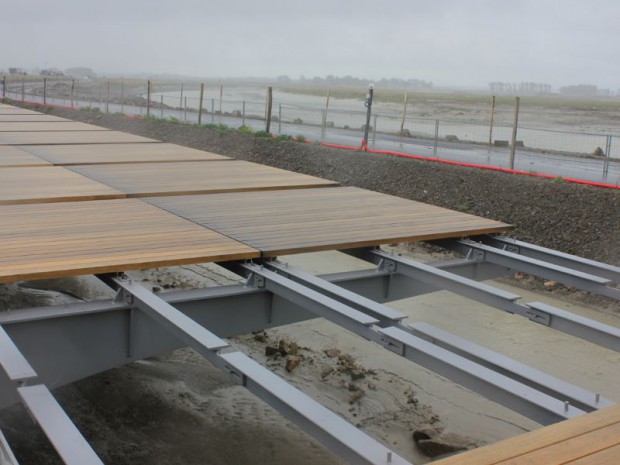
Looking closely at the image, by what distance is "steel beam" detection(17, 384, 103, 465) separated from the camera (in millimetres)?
2600

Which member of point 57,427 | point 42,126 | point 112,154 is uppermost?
point 42,126

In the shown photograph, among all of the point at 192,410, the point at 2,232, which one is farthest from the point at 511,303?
the point at 2,232

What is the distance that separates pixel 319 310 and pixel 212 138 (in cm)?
1556

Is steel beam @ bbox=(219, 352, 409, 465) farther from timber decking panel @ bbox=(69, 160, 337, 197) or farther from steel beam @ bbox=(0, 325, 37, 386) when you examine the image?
timber decking panel @ bbox=(69, 160, 337, 197)

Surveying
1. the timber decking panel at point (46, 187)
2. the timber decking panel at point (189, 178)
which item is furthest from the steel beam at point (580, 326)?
the timber decking panel at point (46, 187)

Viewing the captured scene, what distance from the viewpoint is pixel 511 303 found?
4.46 m

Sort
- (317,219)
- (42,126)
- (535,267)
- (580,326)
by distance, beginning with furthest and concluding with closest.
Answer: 1. (42,126)
2. (317,219)
3. (535,267)
4. (580,326)

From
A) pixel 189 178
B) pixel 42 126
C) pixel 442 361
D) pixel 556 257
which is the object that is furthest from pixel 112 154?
pixel 442 361

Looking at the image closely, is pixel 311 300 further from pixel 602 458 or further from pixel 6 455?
pixel 602 458

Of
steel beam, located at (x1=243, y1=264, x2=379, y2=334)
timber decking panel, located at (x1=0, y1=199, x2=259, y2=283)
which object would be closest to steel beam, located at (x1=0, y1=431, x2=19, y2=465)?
timber decking panel, located at (x1=0, y1=199, x2=259, y2=283)

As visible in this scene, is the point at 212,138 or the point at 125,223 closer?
the point at 125,223

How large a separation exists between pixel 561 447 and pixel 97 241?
11.0ft

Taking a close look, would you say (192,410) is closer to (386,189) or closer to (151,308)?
(151,308)

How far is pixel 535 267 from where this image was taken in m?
5.29
